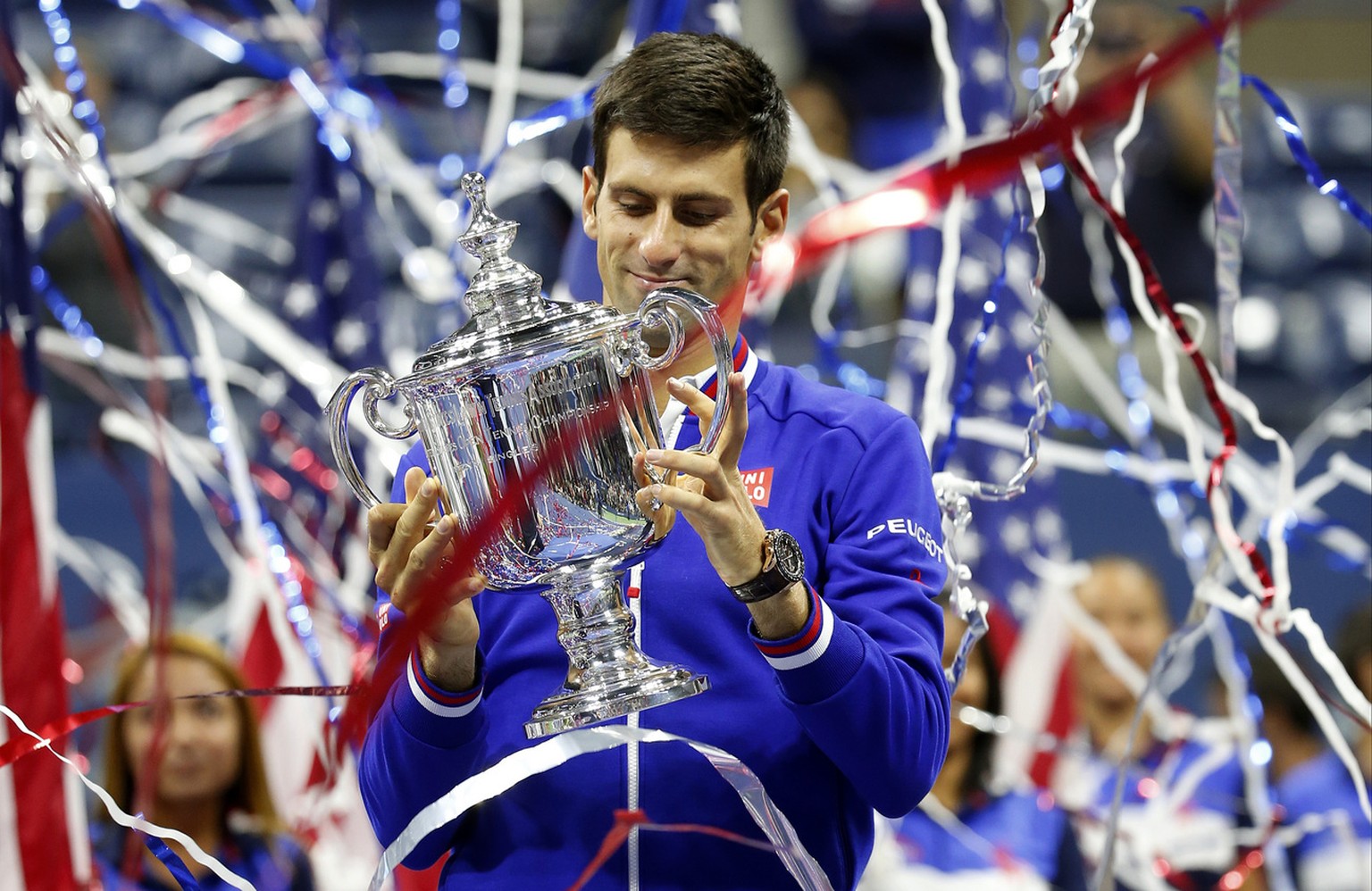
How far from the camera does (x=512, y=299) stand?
2.39 feet

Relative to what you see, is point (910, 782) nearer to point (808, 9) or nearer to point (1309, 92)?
point (808, 9)

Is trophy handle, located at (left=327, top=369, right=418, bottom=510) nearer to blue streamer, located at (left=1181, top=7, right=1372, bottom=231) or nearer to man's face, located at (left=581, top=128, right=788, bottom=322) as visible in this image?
man's face, located at (left=581, top=128, right=788, bottom=322)

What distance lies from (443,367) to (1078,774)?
1714 mm

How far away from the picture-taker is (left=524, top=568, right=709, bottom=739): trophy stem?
69cm

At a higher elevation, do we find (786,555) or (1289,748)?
(1289,748)

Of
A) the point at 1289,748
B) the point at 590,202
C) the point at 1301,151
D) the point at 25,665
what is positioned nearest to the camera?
the point at 590,202

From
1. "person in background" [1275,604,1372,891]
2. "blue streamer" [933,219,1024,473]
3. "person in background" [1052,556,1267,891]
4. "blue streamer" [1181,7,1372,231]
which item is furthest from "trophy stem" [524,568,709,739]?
"person in background" [1275,604,1372,891]

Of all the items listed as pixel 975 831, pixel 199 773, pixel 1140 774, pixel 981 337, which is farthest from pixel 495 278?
pixel 1140 774

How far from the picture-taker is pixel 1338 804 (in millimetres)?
2162

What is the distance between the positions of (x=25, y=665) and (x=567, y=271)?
0.67m

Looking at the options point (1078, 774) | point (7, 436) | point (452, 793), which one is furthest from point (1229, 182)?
point (1078, 774)

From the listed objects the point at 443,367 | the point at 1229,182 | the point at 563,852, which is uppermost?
the point at 1229,182

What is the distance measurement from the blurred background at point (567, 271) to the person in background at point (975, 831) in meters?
0.27

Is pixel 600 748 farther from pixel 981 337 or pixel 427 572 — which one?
pixel 981 337
